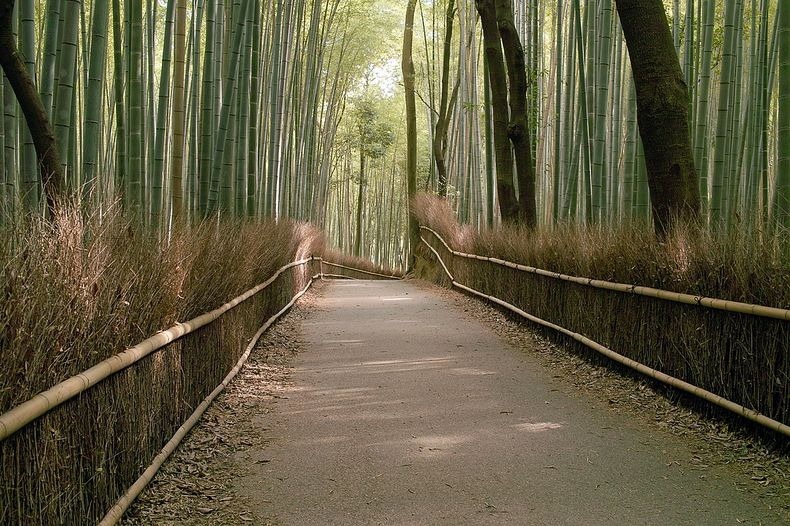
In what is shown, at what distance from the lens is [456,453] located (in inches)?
122

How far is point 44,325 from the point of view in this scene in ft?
6.07

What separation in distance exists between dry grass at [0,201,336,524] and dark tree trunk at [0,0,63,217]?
30 cm

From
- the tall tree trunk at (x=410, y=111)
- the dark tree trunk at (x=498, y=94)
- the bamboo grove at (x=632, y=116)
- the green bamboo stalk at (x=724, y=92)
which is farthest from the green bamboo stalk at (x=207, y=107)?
the tall tree trunk at (x=410, y=111)

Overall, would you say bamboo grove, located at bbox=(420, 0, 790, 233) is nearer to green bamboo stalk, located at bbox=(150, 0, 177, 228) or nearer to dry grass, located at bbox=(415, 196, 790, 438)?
dry grass, located at bbox=(415, 196, 790, 438)

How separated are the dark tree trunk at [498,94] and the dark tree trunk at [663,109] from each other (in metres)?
4.20

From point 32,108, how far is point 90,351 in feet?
4.41

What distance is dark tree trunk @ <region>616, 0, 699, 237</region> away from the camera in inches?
169

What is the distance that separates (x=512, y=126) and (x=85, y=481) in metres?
6.54

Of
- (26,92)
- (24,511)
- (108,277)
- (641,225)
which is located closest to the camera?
(24,511)

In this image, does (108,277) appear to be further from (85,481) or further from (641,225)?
(641,225)

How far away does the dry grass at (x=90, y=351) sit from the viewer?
173 centimetres

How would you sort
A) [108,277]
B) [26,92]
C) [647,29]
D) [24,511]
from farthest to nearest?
1. [647,29]
2. [26,92]
3. [108,277]
4. [24,511]

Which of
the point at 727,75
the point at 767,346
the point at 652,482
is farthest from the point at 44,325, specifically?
the point at 727,75

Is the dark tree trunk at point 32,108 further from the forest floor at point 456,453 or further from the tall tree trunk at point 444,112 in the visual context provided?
the tall tree trunk at point 444,112
